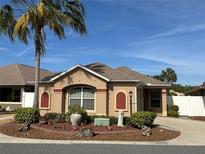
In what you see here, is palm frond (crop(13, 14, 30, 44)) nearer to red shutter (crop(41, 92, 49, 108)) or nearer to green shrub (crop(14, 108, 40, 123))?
green shrub (crop(14, 108, 40, 123))

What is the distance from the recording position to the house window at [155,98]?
31.6m

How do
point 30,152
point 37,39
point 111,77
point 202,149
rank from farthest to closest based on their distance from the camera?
point 111,77 < point 37,39 < point 202,149 < point 30,152

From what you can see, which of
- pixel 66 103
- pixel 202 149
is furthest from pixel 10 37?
pixel 202 149

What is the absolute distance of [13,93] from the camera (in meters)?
34.9

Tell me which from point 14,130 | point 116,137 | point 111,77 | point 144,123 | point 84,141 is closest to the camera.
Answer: point 84,141

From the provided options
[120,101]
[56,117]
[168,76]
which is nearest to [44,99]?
[56,117]

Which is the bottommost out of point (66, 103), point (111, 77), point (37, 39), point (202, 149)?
point (202, 149)

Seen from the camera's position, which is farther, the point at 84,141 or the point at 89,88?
the point at 89,88

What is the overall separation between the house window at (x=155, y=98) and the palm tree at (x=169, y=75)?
51536 mm

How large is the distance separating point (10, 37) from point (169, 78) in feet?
215

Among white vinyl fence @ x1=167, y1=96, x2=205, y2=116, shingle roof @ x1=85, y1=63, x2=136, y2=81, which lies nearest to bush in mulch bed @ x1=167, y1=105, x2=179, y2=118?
white vinyl fence @ x1=167, y1=96, x2=205, y2=116

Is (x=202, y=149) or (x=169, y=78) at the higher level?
(x=169, y=78)

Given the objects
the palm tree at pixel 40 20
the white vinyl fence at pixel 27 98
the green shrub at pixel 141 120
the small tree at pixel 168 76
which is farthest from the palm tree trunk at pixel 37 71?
the small tree at pixel 168 76

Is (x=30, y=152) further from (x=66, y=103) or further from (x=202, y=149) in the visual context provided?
(x=66, y=103)
